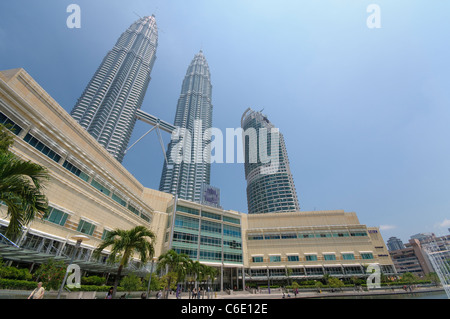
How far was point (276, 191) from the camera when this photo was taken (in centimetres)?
12100

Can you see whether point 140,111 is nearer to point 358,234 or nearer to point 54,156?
point 54,156

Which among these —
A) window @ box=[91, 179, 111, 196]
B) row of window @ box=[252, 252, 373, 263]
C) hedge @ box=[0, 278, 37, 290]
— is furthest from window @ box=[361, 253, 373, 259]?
hedge @ box=[0, 278, 37, 290]

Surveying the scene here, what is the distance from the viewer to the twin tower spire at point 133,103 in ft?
371

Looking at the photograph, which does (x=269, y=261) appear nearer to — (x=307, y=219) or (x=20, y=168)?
(x=307, y=219)

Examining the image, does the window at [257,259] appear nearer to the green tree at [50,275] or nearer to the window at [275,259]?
the window at [275,259]

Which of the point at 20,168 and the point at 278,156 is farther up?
the point at 278,156

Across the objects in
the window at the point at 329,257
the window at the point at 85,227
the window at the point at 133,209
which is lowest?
the window at the point at 85,227

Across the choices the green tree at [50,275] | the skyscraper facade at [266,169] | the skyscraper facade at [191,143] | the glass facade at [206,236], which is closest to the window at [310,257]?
the glass facade at [206,236]

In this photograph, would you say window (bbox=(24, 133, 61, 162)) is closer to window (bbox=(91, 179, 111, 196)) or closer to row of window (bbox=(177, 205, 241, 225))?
window (bbox=(91, 179, 111, 196))

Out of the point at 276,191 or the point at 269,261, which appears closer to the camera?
the point at 269,261

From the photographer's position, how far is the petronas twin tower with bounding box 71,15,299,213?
372 ft

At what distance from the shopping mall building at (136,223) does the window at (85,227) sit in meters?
0.13
